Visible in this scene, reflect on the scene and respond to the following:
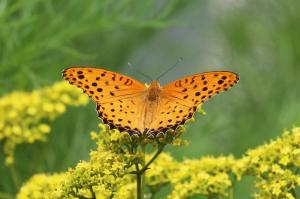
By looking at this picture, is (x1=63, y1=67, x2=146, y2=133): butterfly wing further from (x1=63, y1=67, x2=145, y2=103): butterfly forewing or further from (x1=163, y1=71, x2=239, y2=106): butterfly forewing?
(x1=163, y1=71, x2=239, y2=106): butterfly forewing

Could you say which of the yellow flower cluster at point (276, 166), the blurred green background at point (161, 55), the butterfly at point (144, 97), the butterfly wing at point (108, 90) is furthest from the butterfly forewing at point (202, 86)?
the blurred green background at point (161, 55)

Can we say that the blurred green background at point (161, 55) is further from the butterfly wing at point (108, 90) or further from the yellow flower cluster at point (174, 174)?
the butterfly wing at point (108, 90)

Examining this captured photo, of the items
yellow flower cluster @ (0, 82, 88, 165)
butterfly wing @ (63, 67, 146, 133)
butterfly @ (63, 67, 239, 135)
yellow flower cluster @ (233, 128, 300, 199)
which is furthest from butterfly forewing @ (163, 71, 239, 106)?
yellow flower cluster @ (0, 82, 88, 165)

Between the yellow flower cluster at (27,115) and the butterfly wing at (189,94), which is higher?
the yellow flower cluster at (27,115)

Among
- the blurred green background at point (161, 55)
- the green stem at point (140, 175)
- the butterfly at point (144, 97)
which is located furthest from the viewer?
the blurred green background at point (161, 55)

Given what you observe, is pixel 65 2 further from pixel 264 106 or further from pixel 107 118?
pixel 107 118

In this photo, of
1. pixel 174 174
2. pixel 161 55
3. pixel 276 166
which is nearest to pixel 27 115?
pixel 174 174
